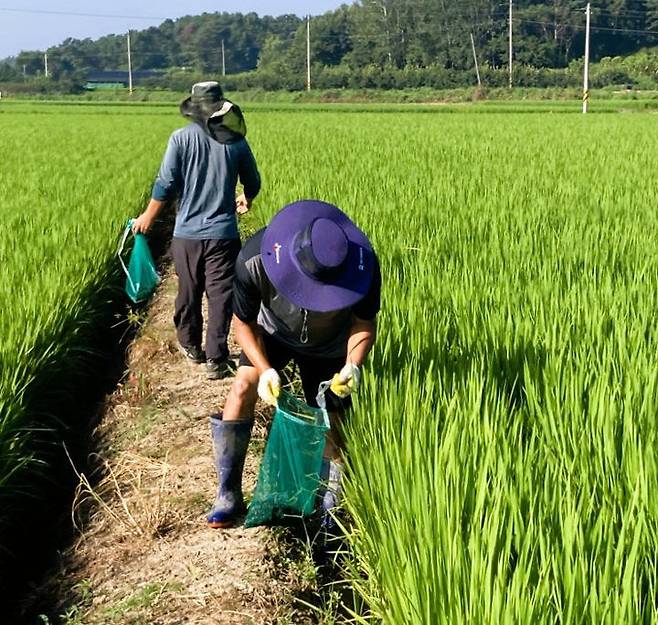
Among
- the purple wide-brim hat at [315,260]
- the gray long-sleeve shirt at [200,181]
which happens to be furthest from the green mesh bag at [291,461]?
the gray long-sleeve shirt at [200,181]

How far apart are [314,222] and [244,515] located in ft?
3.59

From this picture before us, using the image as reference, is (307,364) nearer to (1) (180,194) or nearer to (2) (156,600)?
(2) (156,600)

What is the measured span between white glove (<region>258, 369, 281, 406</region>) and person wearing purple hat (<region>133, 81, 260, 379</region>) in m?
1.78

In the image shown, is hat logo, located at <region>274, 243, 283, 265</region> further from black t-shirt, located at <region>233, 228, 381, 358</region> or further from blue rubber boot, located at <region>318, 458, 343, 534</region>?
blue rubber boot, located at <region>318, 458, 343, 534</region>

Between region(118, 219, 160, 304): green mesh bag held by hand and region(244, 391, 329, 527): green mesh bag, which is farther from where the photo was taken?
region(118, 219, 160, 304): green mesh bag held by hand

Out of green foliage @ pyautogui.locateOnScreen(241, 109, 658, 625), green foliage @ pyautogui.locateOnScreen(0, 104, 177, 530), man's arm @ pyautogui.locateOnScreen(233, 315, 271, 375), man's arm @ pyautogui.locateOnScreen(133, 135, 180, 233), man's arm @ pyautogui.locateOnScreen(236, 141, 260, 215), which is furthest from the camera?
man's arm @ pyautogui.locateOnScreen(236, 141, 260, 215)

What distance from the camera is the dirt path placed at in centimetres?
214

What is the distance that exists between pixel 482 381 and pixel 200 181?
2.25 m

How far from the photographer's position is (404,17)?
70.8 m

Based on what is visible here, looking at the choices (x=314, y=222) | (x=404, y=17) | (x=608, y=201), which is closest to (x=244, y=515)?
(x=314, y=222)

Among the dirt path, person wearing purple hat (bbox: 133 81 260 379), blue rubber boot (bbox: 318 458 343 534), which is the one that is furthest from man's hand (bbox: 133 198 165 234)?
blue rubber boot (bbox: 318 458 343 534)

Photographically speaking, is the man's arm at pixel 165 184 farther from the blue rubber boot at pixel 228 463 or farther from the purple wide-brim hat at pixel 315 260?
the purple wide-brim hat at pixel 315 260

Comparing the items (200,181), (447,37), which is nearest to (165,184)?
(200,181)

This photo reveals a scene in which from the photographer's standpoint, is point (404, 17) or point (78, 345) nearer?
point (78, 345)
